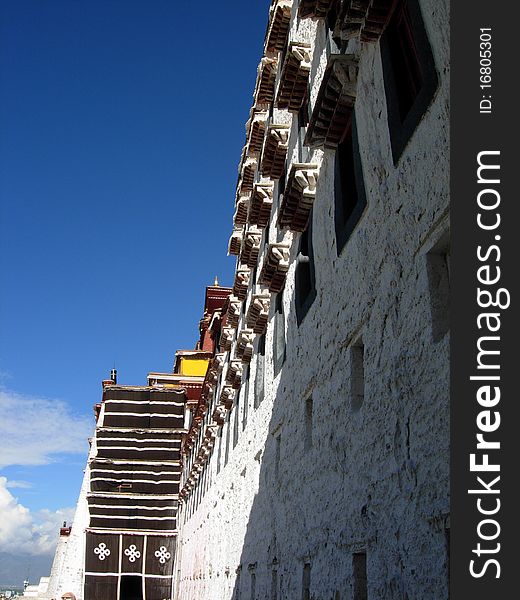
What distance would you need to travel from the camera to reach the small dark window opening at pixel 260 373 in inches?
572

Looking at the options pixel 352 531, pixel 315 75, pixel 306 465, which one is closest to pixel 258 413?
pixel 306 465

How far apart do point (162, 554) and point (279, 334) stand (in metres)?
30.9

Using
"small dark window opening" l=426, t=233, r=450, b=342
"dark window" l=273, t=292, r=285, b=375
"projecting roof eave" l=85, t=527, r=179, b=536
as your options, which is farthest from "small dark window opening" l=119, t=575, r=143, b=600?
"small dark window opening" l=426, t=233, r=450, b=342

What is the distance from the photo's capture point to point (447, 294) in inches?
216

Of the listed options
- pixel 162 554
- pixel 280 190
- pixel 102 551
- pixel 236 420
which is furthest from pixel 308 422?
pixel 102 551

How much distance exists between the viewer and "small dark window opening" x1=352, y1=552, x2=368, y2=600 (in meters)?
6.71

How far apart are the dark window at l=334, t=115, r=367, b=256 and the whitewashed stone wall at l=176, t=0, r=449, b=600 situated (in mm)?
154

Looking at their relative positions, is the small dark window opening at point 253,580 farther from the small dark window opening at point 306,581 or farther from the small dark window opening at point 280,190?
the small dark window opening at point 280,190

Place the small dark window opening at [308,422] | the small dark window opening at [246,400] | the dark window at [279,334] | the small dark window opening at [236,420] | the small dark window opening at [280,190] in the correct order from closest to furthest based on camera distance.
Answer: the small dark window opening at [308,422] → the dark window at [279,334] → the small dark window opening at [280,190] → the small dark window opening at [246,400] → the small dark window opening at [236,420]

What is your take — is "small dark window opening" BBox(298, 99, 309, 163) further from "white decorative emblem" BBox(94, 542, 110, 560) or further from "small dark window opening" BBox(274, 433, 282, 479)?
"white decorative emblem" BBox(94, 542, 110, 560)

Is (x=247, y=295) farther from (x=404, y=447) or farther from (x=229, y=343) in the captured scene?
(x=404, y=447)

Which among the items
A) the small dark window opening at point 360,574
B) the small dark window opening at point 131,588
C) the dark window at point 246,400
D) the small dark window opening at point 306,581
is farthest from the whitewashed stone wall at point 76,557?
the small dark window opening at point 360,574

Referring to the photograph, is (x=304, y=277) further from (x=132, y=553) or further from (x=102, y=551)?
(x=102, y=551)

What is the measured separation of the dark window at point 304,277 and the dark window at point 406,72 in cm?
364
